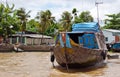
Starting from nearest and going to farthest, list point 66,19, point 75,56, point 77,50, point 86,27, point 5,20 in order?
point 77,50
point 75,56
point 86,27
point 5,20
point 66,19

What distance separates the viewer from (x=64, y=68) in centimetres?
1549

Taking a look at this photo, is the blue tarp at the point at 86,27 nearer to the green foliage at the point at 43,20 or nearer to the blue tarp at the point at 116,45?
the blue tarp at the point at 116,45

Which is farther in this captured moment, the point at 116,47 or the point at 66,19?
the point at 66,19

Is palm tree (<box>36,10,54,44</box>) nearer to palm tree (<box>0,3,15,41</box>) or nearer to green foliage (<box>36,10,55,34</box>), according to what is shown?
green foliage (<box>36,10,55,34</box>)

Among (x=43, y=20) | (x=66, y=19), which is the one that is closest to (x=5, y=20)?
(x=43, y=20)

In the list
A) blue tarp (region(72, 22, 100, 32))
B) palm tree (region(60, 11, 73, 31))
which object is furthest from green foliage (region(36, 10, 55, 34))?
blue tarp (region(72, 22, 100, 32))

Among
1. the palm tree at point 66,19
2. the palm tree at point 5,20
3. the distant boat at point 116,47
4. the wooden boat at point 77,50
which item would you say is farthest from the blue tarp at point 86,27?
the palm tree at point 66,19

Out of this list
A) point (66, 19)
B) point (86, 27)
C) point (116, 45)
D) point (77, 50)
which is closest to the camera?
point (77, 50)

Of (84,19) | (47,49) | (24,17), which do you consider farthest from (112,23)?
(47,49)

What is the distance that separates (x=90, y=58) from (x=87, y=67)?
3.87ft

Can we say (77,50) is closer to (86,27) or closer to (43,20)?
(86,27)

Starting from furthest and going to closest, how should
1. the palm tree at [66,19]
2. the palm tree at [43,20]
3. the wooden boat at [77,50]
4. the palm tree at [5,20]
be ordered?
the palm tree at [66,19], the palm tree at [43,20], the palm tree at [5,20], the wooden boat at [77,50]

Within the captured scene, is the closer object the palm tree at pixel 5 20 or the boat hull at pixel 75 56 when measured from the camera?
the boat hull at pixel 75 56

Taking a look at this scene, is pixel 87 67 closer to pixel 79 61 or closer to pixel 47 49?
pixel 79 61
